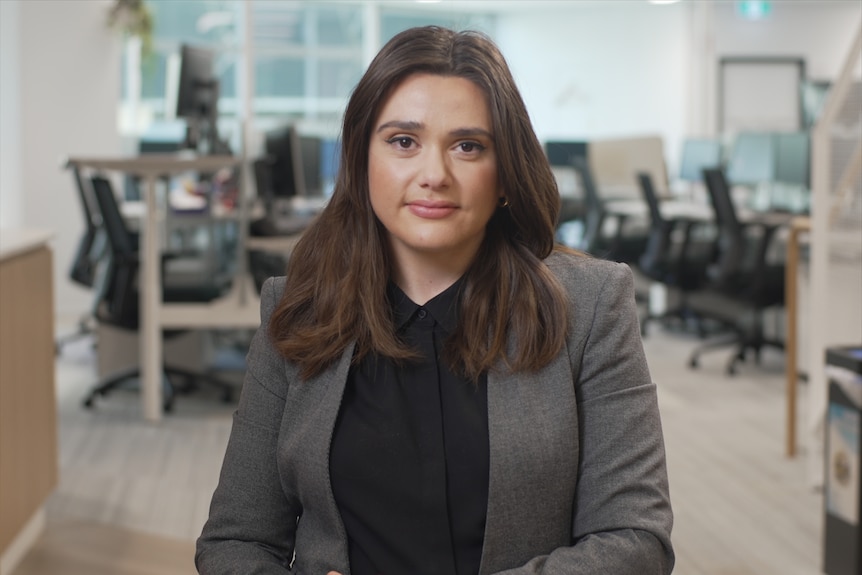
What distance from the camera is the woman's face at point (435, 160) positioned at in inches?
51.6

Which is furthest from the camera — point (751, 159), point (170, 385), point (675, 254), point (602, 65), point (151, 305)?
point (602, 65)

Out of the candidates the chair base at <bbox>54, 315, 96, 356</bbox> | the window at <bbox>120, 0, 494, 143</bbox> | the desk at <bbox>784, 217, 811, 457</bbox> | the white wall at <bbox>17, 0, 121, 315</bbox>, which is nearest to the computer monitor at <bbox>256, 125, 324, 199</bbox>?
the chair base at <bbox>54, 315, 96, 356</bbox>

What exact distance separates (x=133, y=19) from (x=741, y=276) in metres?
5.18

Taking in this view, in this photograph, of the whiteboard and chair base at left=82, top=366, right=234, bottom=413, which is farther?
the whiteboard

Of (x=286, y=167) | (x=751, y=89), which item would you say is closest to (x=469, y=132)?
(x=286, y=167)

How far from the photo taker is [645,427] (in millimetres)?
1307

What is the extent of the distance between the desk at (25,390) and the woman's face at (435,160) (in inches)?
70.3

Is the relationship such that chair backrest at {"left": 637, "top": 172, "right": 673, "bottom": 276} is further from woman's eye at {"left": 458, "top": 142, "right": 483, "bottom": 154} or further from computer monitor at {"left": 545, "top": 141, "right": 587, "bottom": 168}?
woman's eye at {"left": 458, "top": 142, "right": 483, "bottom": 154}

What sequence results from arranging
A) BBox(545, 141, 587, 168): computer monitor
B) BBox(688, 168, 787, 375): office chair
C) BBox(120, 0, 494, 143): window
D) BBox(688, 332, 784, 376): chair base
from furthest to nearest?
BBox(120, 0, 494, 143): window, BBox(545, 141, 587, 168): computer monitor, BBox(688, 332, 784, 376): chair base, BBox(688, 168, 787, 375): office chair

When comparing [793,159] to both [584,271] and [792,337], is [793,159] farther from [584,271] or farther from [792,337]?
[584,271]

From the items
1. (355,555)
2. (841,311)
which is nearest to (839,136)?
(841,311)

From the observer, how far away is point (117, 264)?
4777 mm

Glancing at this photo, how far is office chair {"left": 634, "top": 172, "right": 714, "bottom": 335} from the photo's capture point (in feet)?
21.7

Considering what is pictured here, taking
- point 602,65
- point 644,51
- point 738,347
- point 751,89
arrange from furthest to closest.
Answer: point 602,65
point 644,51
point 751,89
point 738,347
